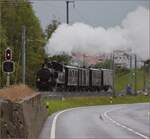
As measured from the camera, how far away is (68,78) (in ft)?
220

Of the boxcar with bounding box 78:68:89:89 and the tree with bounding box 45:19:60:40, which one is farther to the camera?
the tree with bounding box 45:19:60:40

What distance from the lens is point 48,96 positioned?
2282 inches

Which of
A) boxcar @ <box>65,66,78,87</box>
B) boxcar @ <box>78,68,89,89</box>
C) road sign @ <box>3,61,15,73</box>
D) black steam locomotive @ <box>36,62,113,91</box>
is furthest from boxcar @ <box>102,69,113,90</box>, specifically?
road sign @ <box>3,61,15,73</box>

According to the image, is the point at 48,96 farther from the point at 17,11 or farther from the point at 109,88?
the point at 109,88

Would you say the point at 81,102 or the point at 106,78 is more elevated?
the point at 106,78

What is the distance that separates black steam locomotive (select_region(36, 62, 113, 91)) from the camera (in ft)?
204

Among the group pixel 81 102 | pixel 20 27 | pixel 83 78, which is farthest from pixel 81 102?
pixel 20 27

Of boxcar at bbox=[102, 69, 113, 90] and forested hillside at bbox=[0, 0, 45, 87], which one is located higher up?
forested hillside at bbox=[0, 0, 45, 87]

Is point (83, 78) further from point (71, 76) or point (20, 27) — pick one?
point (20, 27)

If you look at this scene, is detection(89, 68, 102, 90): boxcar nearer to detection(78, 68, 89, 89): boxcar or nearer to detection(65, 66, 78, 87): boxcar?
detection(78, 68, 89, 89): boxcar

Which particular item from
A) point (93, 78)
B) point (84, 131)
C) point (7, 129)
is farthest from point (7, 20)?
point (7, 129)

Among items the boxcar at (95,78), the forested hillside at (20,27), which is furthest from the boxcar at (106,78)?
the forested hillside at (20,27)

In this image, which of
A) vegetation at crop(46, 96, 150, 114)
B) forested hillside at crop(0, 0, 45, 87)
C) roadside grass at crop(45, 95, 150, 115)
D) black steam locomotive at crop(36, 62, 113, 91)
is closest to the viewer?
roadside grass at crop(45, 95, 150, 115)

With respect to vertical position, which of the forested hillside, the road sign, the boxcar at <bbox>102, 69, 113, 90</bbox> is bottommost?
the boxcar at <bbox>102, 69, 113, 90</bbox>
